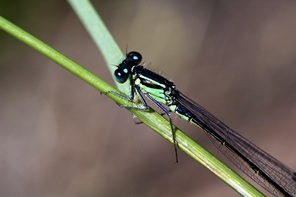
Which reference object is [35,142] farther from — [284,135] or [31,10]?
[284,135]

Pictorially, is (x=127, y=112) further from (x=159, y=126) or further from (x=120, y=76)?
(x=159, y=126)

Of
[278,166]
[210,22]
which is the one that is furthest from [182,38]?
[278,166]

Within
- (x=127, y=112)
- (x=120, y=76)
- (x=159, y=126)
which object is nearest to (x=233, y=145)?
(x=120, y=76)

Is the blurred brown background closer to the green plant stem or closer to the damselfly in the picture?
the damselfly

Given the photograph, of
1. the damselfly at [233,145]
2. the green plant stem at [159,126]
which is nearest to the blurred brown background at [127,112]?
the damselfly at [233,145]

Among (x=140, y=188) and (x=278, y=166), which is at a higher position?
(x=140, y=188)

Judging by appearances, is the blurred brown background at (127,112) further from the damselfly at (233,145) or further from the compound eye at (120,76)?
the compound eye at (120,76)
